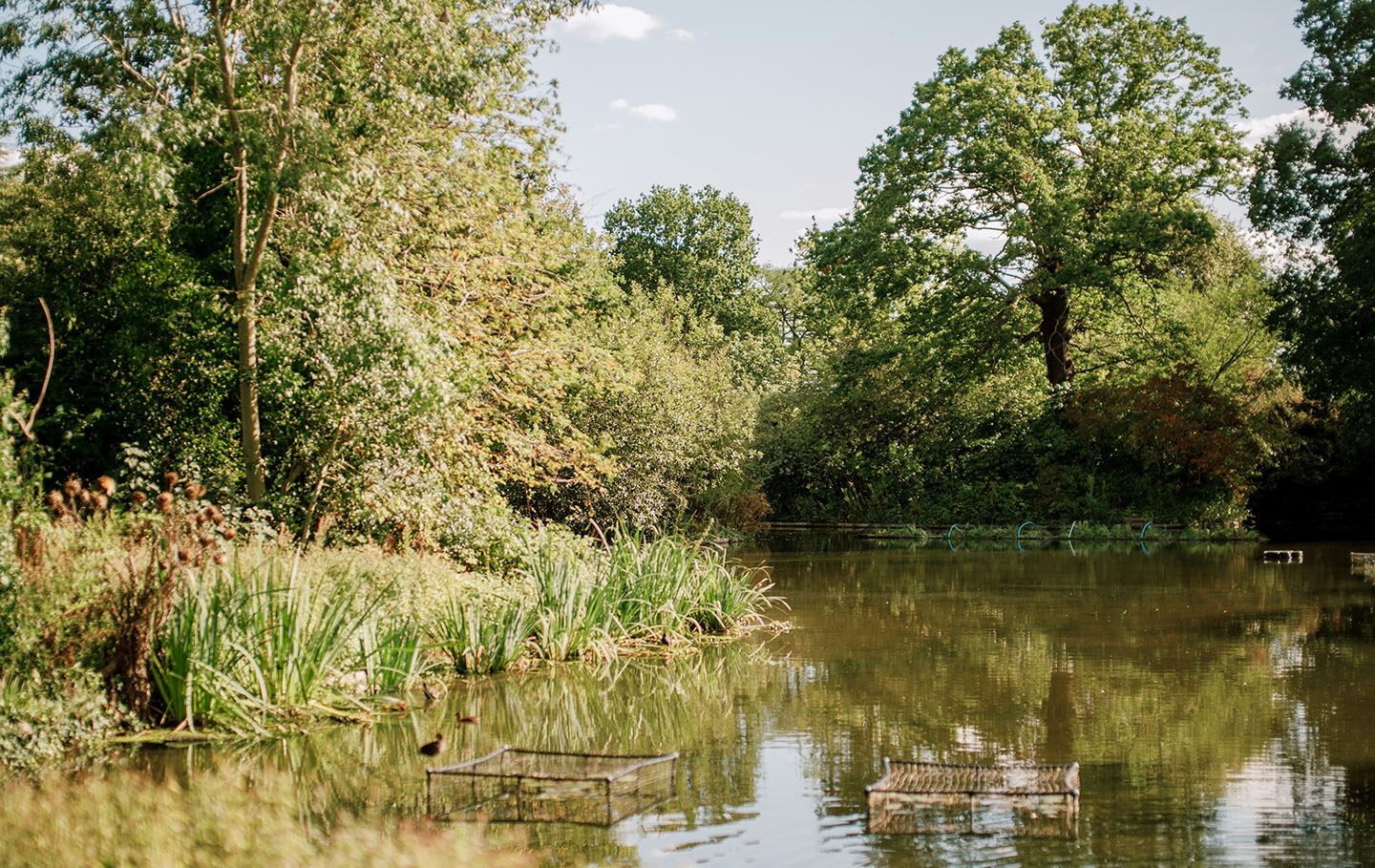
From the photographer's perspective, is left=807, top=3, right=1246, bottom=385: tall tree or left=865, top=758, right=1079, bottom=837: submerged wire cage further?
left=807, top=3, right=1246, bottom=385: tall tree

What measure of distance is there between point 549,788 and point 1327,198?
22319 mm

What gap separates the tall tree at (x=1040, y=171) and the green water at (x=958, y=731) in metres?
15.1

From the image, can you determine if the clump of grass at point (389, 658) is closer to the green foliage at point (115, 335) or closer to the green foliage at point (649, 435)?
the green foliage at point (115, 335)

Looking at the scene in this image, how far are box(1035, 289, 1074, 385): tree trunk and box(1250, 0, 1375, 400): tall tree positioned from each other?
7225 millimetres

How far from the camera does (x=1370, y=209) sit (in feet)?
72.7

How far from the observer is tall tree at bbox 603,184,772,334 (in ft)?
171

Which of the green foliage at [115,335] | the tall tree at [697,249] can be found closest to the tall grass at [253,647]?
the green foliage at [115,335]

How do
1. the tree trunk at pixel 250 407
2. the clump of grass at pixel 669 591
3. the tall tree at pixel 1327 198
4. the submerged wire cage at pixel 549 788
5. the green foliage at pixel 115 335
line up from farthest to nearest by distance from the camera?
the tall tree at pixel 1327 198 → the green foliage at pixel 115 335 → the clump of grass at pixel 669 591 → the tree trunk at pixel 250 407 → the submerged wire cage at pixel 549 788

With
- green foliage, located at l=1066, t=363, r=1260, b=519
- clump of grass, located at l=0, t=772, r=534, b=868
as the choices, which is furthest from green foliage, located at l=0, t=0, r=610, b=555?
green foliage, located at l=1066, t=363, r=1260, b=519

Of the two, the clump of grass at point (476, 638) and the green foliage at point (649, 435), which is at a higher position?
the green foliage at point (649, 435)

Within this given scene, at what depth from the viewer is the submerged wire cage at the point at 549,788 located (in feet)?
20.6

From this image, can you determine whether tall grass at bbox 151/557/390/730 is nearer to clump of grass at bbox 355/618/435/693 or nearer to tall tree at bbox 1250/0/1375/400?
clump of grass at bbox 355/618/435/693

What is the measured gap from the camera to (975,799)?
645cm

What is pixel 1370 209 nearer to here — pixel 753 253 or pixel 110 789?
pixel 110 789
